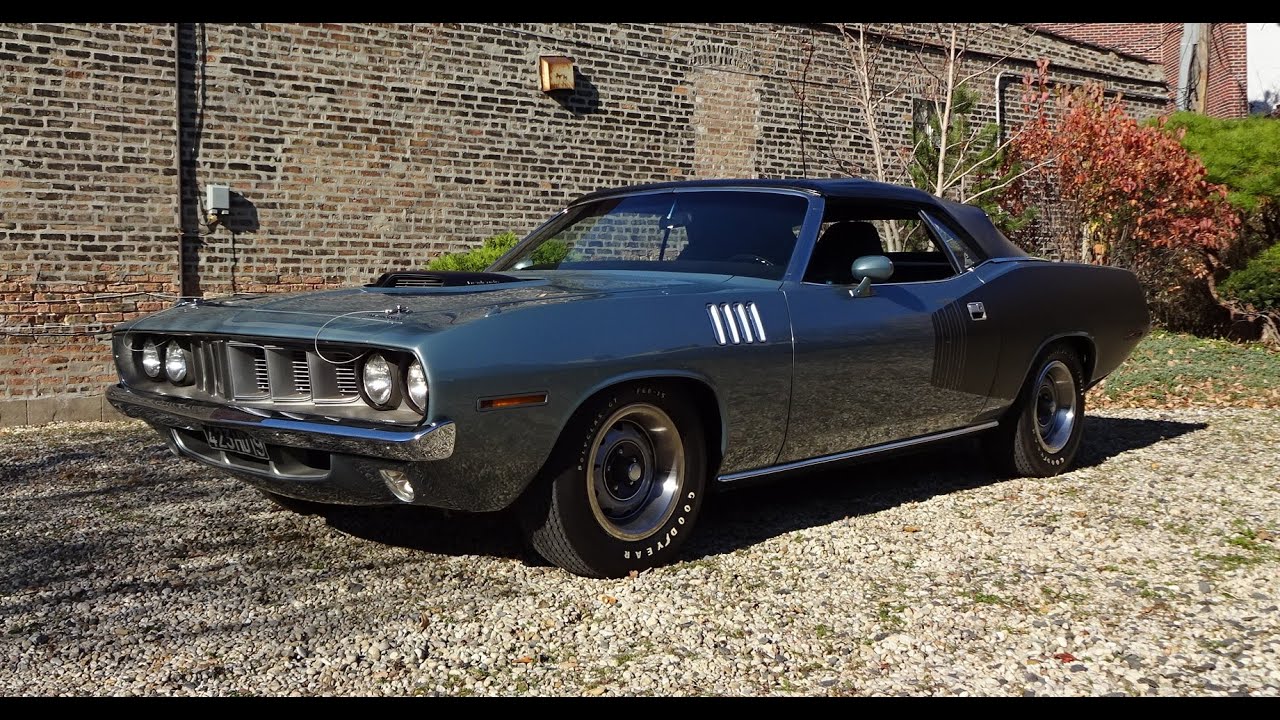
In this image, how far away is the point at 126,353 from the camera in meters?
4.38

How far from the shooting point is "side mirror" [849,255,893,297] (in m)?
4.59

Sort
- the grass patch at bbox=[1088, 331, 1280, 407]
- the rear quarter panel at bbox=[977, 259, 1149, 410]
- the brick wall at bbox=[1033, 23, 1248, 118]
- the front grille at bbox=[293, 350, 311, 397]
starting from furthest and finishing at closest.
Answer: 1. the brick wall at bbox=[1033, 23, 1248, 118]
2. the grass patch at bbox=[1088, 331, 1280, 407]
3. the rear quarter panel at bbox=[977, 259, 1149, 410]
4. the front grille at bbox=[293, 350, 311, 397]

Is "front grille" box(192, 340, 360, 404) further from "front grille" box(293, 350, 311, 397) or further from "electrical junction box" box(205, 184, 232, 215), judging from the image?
"electrical junction box" box(205, 184, 232, 215)

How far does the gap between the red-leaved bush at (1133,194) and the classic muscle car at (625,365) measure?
8041 mm

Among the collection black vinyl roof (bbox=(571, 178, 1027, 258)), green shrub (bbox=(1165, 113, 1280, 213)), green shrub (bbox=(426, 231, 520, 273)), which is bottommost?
green shrub (bbox=(426, 231, 520, 273))

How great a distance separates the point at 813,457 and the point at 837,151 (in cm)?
958

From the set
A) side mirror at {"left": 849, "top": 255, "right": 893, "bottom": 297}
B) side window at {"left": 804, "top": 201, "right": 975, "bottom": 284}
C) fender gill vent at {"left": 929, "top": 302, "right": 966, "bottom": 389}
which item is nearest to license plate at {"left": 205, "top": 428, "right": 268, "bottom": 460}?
side window at {"left": 804, "top": 201, "right": 975, "bottom": 284}

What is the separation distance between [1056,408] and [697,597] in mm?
3079

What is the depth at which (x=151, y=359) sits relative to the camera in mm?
4289

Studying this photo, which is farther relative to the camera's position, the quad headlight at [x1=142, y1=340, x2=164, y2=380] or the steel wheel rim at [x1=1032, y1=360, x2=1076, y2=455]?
the steel wheel rim at [x1=1032, y1=360, x2=1076, y2=455]

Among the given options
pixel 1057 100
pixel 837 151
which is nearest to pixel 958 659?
pixel 837 151

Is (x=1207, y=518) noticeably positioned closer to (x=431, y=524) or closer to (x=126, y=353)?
(x=431, y=524)

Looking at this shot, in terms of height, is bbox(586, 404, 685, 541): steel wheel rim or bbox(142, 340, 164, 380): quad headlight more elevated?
bbox(142, 340, 164, 380): quad headlight

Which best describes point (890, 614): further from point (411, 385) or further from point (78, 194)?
point (78, 194)
